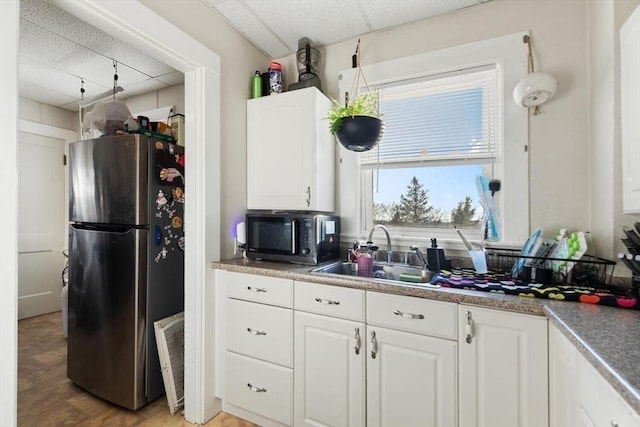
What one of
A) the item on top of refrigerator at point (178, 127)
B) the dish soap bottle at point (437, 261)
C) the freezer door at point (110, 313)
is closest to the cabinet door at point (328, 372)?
the dish soap bottle at point (437, 261)

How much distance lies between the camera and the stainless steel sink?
1679 millimetres

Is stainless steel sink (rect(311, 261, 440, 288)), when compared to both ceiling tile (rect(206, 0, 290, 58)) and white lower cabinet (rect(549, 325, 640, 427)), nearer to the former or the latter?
white lower cabinet (rect(549, 325, 640, 427))

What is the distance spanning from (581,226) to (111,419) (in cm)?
287

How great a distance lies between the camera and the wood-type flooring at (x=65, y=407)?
1.77 meters

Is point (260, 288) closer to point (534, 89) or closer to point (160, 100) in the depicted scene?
point (534, 89)

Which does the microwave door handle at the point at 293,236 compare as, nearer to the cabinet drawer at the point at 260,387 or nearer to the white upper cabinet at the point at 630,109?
the cabinet drawer at the point at 260,387

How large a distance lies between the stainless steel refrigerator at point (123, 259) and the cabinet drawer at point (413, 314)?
1.39m

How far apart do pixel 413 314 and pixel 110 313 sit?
1.86 m

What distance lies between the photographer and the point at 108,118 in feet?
6.98

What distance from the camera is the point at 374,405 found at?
4.59 feet

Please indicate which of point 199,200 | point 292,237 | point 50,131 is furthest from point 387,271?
point 50,131

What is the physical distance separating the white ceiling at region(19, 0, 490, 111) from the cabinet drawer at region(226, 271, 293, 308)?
5.26ft

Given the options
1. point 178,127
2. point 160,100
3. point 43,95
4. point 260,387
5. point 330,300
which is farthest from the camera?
point 43,95

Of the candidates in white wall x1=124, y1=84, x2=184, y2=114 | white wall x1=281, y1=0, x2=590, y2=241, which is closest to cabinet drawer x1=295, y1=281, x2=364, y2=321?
white wall x1=281, y1=0, x2=590, y2=241
